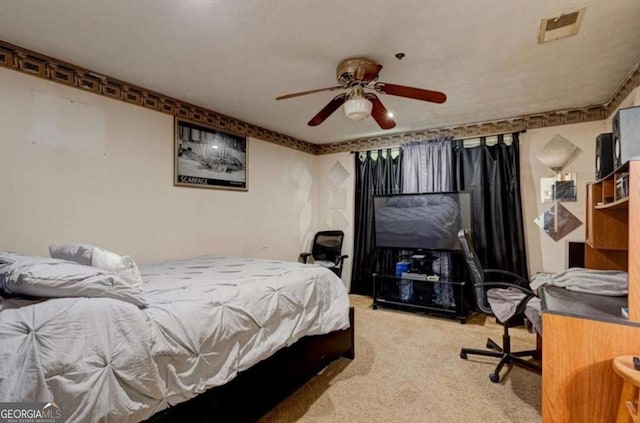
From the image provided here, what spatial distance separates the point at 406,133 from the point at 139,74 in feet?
10.9

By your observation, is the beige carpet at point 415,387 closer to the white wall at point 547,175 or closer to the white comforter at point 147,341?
the white comforter at point 147,341

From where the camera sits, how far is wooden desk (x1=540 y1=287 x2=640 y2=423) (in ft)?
4.47

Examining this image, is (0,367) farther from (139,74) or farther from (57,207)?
(139,74)

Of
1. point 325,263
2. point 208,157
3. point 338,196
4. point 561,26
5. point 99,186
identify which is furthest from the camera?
point 338,196

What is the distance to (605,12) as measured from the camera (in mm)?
1854

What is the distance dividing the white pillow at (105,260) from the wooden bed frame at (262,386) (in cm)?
63

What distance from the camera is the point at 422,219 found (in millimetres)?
4102

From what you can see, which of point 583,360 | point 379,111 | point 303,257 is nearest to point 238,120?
point 379,111

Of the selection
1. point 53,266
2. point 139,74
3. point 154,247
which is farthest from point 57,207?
point 53,266

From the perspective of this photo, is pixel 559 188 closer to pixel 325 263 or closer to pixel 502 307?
pixel 502 307

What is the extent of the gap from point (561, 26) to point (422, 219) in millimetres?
2455

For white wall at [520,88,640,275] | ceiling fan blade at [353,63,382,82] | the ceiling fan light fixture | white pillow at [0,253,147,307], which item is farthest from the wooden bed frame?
white wall at [520,88,640,275]

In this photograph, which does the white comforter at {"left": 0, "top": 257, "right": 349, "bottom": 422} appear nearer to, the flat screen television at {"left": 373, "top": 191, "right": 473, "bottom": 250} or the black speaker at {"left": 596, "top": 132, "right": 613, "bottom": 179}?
the black speaker at {"left": 596, "top": 132, "right": 613, "bottom": 179}

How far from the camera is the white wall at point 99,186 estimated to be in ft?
7.63
